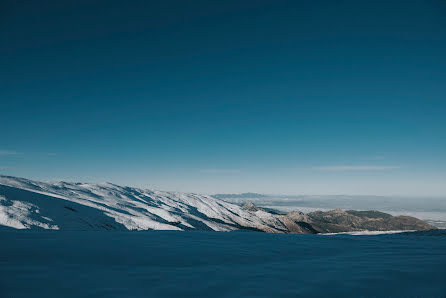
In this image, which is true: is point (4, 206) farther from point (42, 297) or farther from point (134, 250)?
point (42, 297)

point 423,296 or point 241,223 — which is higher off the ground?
point 423,296

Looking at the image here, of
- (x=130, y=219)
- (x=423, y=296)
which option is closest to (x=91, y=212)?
(x=130, y=219)

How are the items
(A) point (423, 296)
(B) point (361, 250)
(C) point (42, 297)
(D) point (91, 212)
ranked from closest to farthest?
1. (C) point (42, 297)
2. (A) point (423, 296)
3. (B) point (361, 250)
4. (D) point (91, 212)

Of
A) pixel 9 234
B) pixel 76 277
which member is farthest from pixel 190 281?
pixel 9 234

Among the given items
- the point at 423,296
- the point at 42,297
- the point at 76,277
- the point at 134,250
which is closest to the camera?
the point at 42,297

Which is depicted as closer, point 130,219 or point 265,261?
point 265,261

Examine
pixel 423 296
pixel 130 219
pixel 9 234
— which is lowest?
pixel 130 219
